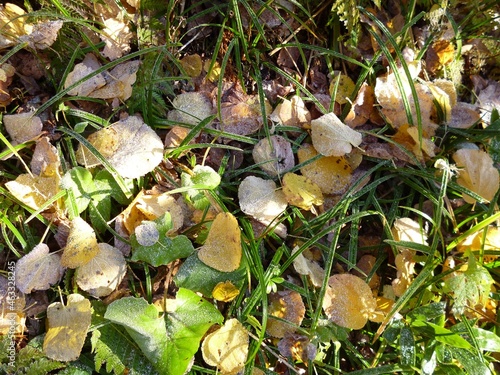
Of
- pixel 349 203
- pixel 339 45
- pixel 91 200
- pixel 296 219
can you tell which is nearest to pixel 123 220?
pixel 91 200

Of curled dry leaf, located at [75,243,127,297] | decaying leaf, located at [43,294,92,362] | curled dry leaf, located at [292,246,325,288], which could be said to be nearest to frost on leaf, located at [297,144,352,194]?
curled dry leaf, located at [292,246,325,288]

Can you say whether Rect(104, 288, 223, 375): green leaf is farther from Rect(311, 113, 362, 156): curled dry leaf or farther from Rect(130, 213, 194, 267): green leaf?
Rect(311, 113, 362, 156): curled dry leaf

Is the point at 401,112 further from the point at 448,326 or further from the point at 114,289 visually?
the point at 114,289

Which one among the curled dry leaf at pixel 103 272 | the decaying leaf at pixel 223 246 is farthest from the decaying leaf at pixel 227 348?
the curled dry leaf at pixel 103 272

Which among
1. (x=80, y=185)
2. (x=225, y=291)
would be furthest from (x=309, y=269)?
(x=80, y=185)

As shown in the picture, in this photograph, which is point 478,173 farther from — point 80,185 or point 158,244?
point 80,185

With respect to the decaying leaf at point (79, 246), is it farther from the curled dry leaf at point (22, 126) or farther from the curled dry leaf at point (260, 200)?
the curled dry leaf at point (260, 200)

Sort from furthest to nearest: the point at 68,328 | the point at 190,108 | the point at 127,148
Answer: the point at 190,108 < the point at 127,148 < the point at 68,328
